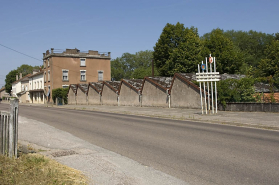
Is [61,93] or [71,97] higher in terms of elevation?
[61,93]

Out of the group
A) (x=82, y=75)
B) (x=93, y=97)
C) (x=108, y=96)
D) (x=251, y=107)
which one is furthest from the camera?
(x=82, y=75)

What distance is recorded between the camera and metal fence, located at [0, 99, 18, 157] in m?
6.89

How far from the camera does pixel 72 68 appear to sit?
200 feet

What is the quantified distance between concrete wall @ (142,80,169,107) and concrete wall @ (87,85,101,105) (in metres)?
12.3

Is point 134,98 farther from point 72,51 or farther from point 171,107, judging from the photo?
point 72,51

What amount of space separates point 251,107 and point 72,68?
4664 cm

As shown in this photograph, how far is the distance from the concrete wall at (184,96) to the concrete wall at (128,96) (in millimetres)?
7252

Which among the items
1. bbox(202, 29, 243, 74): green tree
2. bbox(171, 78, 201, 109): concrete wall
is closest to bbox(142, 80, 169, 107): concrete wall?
bbox(171, 78, 201, 109): concrete wall

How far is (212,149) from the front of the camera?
27.0 feet

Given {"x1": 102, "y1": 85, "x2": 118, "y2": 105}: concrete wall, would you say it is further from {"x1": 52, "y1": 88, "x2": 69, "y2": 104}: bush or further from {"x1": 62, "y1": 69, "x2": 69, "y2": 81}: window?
{"x1": 62, "y1": 69, "x2": 69, "y2": 81}: window

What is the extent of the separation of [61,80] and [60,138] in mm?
51075

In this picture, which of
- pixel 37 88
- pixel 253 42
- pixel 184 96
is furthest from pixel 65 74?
pixel 253 42

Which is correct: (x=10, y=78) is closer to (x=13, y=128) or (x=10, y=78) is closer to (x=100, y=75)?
(x=100, y=75)

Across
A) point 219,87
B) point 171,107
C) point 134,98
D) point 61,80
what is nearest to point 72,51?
point 61,80
